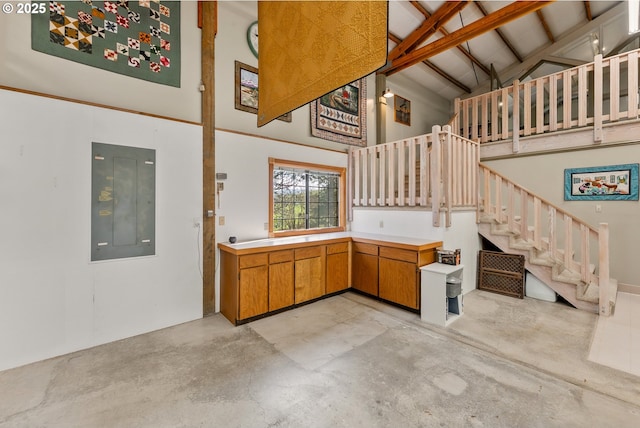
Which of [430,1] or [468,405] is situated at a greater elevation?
[430,1]

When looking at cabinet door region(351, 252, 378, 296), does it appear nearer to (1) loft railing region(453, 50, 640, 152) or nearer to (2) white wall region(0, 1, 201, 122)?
(2) white wall region(0, 1, 201, 122)

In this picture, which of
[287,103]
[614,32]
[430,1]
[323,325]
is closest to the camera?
[287,103]

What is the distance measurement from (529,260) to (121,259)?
5640 mm

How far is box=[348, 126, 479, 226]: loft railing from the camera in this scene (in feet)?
12.5

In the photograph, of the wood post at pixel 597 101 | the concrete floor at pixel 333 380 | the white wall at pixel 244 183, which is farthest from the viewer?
the wood post at pixel 597 101

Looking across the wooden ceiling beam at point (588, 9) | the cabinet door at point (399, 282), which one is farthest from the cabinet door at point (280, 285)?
the wooden ceiling beam at point (588, 9)

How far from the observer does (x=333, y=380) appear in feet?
7.18

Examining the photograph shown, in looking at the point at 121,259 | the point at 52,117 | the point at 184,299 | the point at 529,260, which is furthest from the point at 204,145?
the point at 529,260

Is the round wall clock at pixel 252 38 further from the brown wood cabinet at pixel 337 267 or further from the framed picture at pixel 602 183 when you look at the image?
the framed picture at pixel 602 183

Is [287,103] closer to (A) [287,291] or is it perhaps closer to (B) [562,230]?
(A) [287,291]

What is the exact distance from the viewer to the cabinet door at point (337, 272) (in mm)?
4094

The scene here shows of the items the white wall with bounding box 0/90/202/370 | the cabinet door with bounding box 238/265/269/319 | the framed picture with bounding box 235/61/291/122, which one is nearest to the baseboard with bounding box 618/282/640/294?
the cabinet door with bounding box 238/265/269/319

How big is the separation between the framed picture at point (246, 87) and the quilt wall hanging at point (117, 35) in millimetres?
775

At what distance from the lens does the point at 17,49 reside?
8.14ft
